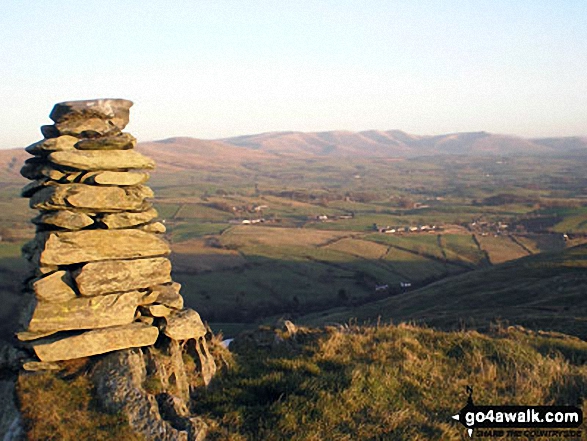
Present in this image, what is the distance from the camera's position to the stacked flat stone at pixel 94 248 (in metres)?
15.5

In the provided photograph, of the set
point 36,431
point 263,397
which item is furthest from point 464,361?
point 36,431

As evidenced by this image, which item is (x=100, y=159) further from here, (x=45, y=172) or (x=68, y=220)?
(x=68, y=220)

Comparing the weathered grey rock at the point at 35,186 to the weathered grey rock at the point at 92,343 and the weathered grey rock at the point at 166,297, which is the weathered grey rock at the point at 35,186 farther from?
the weathered grey rock at the point at 92,343

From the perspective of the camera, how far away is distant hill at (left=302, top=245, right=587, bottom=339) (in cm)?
3211

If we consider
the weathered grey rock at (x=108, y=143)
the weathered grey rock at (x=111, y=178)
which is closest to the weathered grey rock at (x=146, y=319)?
the weathered grey rock at (x=111, y=178)

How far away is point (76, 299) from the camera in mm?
15945

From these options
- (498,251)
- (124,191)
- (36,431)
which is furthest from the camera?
(498,251)

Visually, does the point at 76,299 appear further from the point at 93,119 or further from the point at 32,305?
the point at 93,119

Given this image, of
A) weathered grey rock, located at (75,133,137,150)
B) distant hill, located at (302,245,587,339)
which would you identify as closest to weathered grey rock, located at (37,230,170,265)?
weathered grey rock, located at (75,133,137,150)

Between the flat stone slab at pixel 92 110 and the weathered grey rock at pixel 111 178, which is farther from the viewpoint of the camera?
the flat stone slab at pixel 92 110

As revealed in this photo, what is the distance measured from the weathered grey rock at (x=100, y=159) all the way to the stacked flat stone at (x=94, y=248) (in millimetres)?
31

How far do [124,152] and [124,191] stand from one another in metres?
1.39

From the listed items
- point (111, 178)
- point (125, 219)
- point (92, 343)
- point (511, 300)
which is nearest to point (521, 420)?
point (92, 343)

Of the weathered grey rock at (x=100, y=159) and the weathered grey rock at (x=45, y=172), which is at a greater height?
the weathered grey rock at (x=100, y=159)
